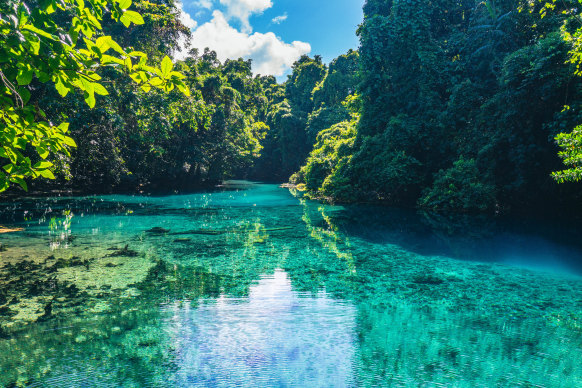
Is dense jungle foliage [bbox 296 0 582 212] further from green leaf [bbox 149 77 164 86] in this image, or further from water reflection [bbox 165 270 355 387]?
green leaf [bbox 149 77 164 86]

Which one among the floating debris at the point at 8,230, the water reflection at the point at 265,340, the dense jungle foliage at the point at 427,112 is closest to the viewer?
the water reflection at the point at 265,340

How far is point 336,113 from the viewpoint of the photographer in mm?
32656

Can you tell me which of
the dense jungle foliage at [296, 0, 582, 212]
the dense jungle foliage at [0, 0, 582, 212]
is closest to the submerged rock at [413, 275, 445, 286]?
the dense jungle foliage at [0, 0, 582, 212]

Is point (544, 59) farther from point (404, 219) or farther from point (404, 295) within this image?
point (404, 295)

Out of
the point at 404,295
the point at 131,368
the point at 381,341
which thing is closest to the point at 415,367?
the point at 381,341

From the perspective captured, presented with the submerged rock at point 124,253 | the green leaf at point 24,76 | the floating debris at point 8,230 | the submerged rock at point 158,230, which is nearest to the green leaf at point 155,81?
the green leaf at point 24,76

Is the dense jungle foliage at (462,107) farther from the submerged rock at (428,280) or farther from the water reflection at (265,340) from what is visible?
Result: the water reflection at (265,340)

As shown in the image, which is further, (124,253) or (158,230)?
(158,230)

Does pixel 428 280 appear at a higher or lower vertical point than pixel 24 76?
lower

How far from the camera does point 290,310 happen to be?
5.06 meters

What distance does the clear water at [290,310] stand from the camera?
11.5ft

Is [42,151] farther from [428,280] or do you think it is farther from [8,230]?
[8,230]

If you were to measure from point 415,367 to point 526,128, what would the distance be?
1134 cm

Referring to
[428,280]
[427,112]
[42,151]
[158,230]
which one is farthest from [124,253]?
[427,112]
